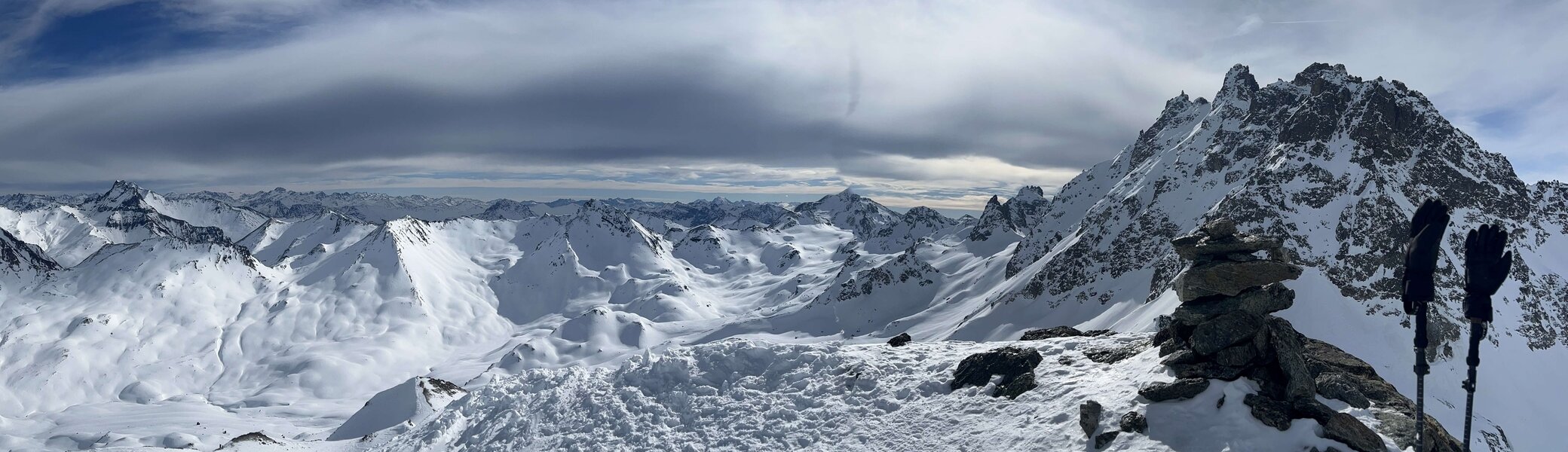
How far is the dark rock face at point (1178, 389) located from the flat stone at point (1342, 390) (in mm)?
2772

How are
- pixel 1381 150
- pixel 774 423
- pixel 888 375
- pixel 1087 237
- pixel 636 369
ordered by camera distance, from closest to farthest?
pixel 774 423 → pixel 888 375 → pixel 636 369 → pixel 1381 150 → pixel 1087 237

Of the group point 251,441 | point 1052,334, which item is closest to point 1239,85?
point 1052,334

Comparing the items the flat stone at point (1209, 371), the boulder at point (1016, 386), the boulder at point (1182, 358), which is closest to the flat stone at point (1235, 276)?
the boulder at point (1182, 358)

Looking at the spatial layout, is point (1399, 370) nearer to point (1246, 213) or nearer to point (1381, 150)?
point (1246, 213)

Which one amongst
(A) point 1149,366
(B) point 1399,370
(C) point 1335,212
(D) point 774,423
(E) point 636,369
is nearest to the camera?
(A) point 1149,366

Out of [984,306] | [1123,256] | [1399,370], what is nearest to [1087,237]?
[1123,256]

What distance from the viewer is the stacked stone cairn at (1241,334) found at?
1734cm

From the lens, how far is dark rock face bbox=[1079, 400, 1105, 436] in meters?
18.8

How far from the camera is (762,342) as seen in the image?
31484 mm

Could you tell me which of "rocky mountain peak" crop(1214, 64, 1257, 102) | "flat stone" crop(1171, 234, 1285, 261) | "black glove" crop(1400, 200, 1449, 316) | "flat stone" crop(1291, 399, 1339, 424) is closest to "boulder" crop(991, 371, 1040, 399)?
"flat stone" crop(1171, 234, 1285, 261)

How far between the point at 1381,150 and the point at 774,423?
118961mm

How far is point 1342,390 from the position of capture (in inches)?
695

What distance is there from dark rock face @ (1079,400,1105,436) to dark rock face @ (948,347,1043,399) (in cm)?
335

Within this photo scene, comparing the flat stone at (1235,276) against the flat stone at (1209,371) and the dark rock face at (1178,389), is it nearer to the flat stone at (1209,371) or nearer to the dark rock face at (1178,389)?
the flat stone at (1209,371)
